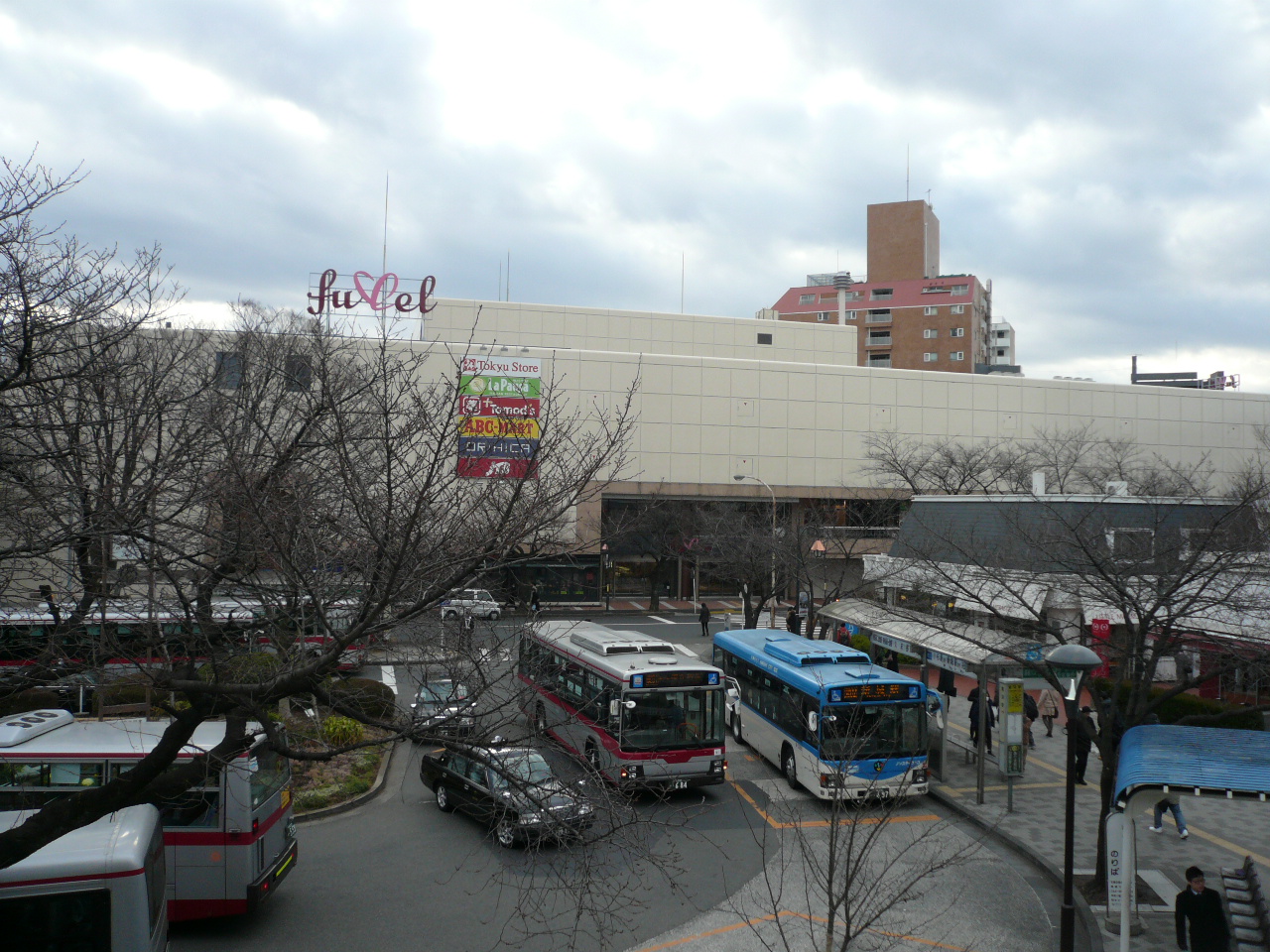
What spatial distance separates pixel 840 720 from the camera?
15.0 metres

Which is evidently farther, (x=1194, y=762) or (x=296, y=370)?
(x=296, y=370)

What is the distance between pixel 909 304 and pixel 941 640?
7308cm

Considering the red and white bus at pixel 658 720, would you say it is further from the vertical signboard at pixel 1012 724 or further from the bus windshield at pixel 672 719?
the vertical signboard at pixel 1012 724

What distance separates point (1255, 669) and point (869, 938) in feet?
20.7

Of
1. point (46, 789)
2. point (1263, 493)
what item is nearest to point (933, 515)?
point (1263, 493)

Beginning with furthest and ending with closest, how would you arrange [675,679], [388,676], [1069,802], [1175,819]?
[388,676], [675,679], [1175,819], [1069,802]

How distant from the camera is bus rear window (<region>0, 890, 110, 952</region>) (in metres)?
7.45

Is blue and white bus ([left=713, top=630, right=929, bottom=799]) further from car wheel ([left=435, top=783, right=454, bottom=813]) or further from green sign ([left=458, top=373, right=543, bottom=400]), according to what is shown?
green sign ([left=458, top=373, right=543, bottom=400])

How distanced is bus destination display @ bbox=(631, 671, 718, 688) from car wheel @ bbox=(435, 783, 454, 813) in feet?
11.6

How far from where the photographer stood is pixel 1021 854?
1327cm

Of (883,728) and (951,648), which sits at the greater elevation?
(951,648)

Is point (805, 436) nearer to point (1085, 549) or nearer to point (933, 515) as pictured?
point (933, 515)

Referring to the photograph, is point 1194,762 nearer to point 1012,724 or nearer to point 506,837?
point 1012,724

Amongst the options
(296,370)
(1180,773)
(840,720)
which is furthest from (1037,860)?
(296,370)
